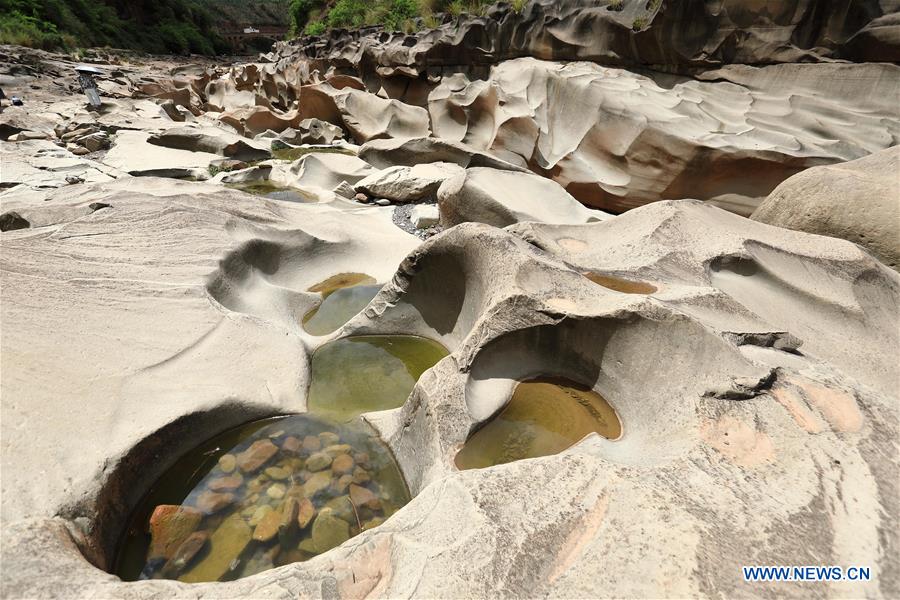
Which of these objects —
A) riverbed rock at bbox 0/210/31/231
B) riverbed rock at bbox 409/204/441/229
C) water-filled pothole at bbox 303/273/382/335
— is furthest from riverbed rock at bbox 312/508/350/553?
riverbed rock at bbox 409/204/441/229

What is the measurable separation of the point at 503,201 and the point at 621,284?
197 cm

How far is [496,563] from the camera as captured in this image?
1.15m

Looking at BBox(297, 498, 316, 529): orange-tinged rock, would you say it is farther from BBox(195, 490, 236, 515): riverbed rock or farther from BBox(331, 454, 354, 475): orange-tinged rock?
BBox(195, 490, 236, 515): riverbed rock

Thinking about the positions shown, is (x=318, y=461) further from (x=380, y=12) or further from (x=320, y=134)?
(x=380, y=12)

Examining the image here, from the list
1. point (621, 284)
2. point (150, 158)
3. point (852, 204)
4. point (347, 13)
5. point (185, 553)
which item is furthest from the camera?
point (347, 13)

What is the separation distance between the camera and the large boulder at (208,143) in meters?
7.48

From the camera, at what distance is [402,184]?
565 cm

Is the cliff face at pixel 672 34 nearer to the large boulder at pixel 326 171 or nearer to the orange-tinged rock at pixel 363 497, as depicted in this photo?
the large boulder at pixel 326 171

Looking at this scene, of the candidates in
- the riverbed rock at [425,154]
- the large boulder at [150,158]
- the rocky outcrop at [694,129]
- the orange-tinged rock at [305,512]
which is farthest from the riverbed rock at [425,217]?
the large boulder at [150,158]

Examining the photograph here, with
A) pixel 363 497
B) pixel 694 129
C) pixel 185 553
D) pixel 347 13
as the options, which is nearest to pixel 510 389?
pixel 363 497

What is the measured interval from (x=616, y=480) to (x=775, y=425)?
1.95 ft

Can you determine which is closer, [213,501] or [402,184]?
[213,501]

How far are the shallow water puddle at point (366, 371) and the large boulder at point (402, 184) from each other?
3149mm

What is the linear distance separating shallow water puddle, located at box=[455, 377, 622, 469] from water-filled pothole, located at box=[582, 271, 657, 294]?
1.93 ft
